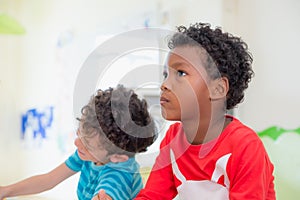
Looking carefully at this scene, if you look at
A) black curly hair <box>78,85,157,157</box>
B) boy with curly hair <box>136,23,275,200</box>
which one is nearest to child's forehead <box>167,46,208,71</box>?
boy with curly hair <box>136,23,275,200</box>

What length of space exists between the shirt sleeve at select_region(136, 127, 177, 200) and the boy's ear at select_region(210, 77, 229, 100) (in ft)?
0.51

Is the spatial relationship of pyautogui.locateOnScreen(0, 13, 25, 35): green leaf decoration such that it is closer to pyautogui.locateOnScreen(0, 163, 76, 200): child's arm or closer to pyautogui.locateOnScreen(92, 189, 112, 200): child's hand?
pyautogui.locateOnScreen(0, 163, 76, 200): child's arm

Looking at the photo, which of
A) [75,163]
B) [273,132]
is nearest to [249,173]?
[75,163]

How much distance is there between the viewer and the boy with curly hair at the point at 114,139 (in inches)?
30.4

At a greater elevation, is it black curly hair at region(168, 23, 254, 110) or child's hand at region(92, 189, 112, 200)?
black curly hair at region(168, 23, 254, 110)

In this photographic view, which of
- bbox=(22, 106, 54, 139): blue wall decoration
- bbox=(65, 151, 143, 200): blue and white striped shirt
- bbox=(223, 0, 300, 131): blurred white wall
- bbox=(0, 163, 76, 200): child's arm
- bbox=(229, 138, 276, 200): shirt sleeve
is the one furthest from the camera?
bbox=(22, 106, 54, 139): blue wall decoration

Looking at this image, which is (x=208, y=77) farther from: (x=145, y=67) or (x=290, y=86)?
(x=290, y=86)

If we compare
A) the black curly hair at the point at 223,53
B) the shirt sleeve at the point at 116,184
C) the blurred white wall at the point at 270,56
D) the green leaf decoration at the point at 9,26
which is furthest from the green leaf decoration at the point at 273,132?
the green leaf decoration at the point at 9,26

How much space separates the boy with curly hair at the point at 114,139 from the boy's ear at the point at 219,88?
156 mm

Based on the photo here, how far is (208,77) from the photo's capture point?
0.71 meters

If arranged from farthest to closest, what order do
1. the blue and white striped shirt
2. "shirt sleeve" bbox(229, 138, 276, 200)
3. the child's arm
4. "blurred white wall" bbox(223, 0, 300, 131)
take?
1. "blurred white wall" bbox(223, 0, 300, 131)
2. the child's arm
3. the blue and white striped shirt
4. "shirt sleeve" bbox(229, 138, 276, 200)

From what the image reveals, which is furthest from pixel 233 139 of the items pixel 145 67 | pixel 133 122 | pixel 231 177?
pixel 145 67

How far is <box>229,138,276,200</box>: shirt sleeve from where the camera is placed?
64cm

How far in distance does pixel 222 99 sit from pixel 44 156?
0.90m
